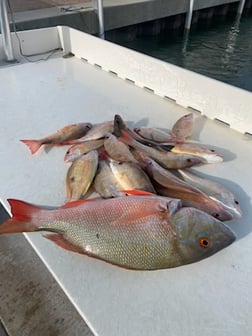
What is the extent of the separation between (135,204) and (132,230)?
0.12m

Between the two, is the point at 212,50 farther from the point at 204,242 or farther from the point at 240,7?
the point at 204,242

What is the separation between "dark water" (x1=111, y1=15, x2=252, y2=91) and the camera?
27.5ft

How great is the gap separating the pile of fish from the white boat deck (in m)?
0.09

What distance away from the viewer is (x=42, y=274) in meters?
1.96

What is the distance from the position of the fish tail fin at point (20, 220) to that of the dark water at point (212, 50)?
7.22 meters

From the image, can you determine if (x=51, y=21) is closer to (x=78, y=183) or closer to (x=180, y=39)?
(x=180, y=39)

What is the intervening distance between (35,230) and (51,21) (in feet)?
24.6

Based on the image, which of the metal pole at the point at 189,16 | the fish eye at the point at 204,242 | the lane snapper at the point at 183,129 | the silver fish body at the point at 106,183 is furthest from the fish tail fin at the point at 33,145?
the metal pole at the point at 189,16

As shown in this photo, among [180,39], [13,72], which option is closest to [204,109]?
[13,72]

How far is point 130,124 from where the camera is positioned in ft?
7.73

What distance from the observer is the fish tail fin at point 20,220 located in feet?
4.14

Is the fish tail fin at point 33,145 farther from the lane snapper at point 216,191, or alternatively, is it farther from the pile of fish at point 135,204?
the lane snapper at point 216,191

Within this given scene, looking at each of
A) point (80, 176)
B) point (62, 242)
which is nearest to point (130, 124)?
point (80, 176)

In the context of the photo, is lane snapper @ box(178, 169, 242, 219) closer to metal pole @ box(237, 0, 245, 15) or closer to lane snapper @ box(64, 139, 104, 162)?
lane snapper @ box(64, 139, 104, 162)
